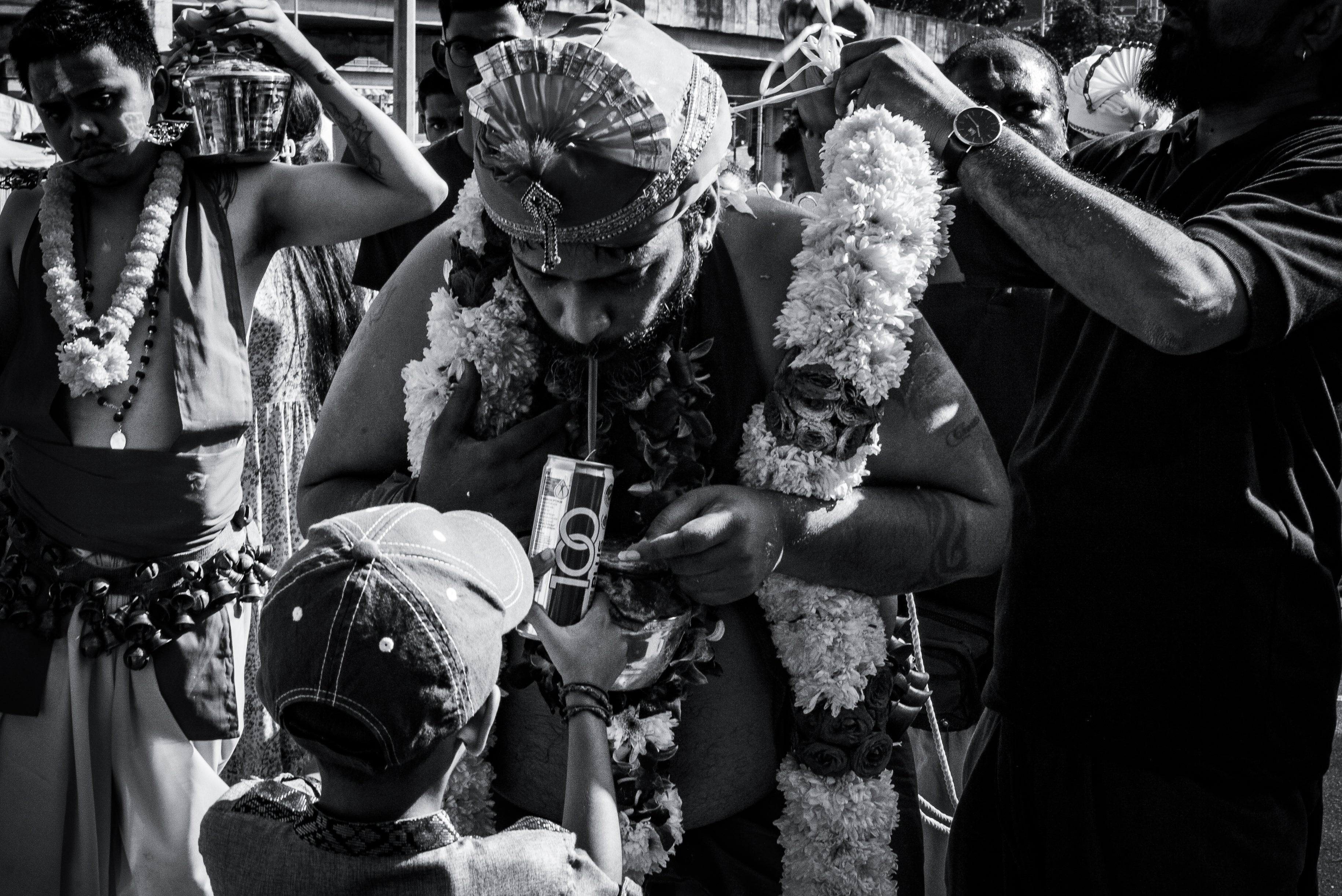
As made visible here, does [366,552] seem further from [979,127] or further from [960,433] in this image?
[979,127]

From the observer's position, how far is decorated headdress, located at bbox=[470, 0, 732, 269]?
1.76 meters

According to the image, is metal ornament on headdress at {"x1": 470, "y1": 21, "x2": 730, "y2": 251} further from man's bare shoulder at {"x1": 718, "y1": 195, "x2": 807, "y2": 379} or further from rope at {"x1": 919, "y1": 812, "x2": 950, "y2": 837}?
rope at {"x1": 919, "y1": 812, "x2": 950, "y2": 837}

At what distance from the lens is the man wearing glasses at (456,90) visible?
3.80 meters

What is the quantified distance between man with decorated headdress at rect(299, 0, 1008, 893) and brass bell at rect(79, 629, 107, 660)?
1207mm

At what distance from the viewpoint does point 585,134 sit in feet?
5.80

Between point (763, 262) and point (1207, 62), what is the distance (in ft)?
2.91

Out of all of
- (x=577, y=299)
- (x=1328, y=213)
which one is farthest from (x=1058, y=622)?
(x=577, y=299)

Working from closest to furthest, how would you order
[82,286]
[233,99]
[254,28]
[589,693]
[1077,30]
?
[589,693]
[233,99]
[82,286]
[254,28]
[1077,30]

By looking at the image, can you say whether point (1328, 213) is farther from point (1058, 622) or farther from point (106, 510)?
point (106, 510)

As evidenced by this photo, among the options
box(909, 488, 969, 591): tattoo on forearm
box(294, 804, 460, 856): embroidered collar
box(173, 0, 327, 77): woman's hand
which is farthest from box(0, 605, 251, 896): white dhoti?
box(909, 488, 969, 591): tattoo on forearm

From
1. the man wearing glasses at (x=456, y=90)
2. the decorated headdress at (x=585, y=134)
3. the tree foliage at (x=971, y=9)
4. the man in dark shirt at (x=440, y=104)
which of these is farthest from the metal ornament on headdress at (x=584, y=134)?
the tree foliage at (x=971, y=9)

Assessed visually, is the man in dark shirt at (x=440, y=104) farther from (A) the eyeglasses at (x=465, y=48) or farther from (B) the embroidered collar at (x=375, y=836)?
(B) the embroidered collar at (x=375, y=836)

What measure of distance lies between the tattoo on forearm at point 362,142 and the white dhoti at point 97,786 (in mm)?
1355

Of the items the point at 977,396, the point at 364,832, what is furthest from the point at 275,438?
the point at 364,832
